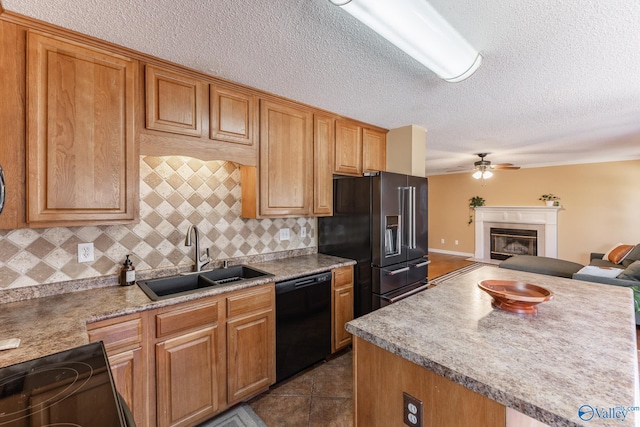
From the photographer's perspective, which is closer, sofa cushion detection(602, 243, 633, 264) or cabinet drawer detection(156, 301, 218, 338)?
cabinet drawer detection(156, 301, 218, 338)

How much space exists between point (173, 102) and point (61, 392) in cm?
161

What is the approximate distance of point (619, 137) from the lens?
11.9 feet

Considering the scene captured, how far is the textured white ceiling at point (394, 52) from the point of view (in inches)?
50.1

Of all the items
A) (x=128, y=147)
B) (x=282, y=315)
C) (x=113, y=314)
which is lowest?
(x=282, y=315)

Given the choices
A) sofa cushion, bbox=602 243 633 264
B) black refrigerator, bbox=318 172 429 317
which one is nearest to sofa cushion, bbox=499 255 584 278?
sofa cushion, bbox=602 243 633 264

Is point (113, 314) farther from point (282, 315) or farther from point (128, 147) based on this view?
point (282, 315)

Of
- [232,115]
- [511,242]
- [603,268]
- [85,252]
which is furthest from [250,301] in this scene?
[511,242]

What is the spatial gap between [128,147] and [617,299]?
2976 millimetres

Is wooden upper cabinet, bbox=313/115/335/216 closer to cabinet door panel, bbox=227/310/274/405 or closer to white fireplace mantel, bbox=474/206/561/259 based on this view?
cabinet door panel, bbox=227/310/274/405

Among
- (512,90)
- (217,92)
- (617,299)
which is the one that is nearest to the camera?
(617,299)

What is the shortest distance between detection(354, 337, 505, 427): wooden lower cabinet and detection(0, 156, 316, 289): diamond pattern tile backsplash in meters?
1.56

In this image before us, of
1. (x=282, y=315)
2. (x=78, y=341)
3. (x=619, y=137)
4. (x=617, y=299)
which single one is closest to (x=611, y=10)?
(x=617, y=299)

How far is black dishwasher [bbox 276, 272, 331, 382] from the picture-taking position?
2.10 meters

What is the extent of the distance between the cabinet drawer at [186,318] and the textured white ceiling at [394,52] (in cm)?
154
